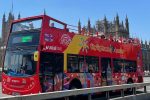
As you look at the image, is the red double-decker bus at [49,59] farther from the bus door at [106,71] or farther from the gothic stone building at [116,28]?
the gothic stone building at [116,28]

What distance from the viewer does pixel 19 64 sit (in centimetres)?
1159

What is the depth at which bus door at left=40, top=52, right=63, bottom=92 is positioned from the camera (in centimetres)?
1129

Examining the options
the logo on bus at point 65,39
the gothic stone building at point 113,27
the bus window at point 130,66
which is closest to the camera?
the logo on bus at point 65,39

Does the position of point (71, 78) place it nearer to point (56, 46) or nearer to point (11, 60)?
point (56, 46)

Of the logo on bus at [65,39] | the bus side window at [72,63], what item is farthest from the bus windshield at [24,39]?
the bus side window at [72,63]

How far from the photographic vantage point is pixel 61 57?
40.7 ft

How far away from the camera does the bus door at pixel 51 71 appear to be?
37.0 ft

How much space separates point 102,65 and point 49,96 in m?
7.41

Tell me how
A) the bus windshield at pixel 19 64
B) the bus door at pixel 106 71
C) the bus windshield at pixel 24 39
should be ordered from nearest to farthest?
the bus windshield at pixel 19 64 → the bus windshield at pixel 24 39 → the bus door at pixel 106 71

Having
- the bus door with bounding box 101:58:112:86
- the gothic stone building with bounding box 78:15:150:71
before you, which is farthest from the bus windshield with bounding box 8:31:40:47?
the gothic stone building with bounding box 78:15:150:71

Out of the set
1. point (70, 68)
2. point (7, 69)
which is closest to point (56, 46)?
point (70, 68)

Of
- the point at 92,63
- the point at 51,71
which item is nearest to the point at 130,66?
the point at 92,63

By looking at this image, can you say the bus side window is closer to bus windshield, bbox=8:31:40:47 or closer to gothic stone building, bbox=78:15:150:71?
bus windshield, bbox=8:31:40:47

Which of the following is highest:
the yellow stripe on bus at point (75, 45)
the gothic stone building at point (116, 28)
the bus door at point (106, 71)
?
the gothic stone building at point (116, 28)
